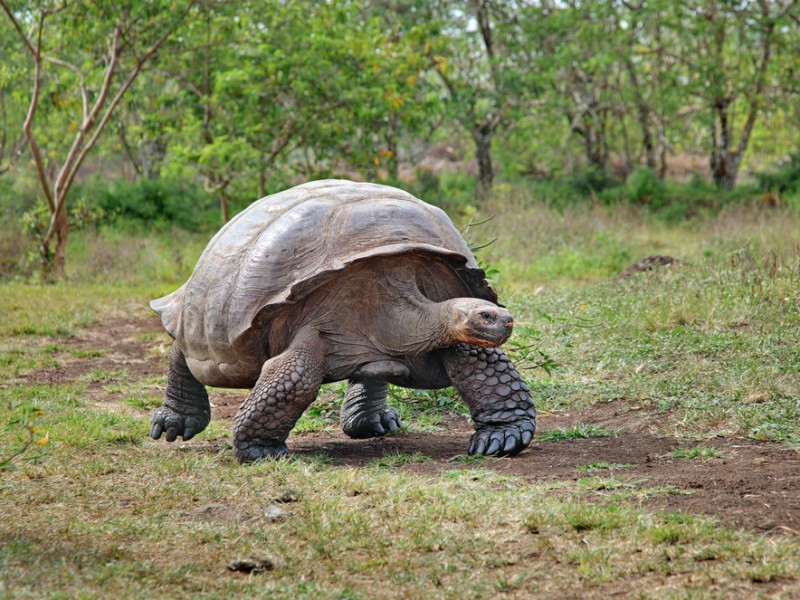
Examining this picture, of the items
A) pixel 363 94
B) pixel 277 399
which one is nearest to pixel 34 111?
pixel 363 94

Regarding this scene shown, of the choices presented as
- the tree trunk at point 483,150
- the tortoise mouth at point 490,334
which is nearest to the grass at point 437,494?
the tortoise mouth at point 490,334

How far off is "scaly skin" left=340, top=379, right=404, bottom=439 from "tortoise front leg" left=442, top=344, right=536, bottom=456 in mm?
748

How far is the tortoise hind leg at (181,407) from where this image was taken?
492cm

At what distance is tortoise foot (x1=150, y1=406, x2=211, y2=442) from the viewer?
4.90 metres

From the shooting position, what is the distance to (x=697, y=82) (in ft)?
54.8

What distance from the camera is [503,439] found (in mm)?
4172

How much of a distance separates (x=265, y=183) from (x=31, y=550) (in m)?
12.1

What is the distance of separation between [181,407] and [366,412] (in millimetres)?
974

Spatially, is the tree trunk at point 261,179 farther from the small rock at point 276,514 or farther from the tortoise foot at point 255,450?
the small rock at point 276,514

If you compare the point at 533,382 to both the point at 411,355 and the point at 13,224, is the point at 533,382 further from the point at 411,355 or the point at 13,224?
the point at 13,224

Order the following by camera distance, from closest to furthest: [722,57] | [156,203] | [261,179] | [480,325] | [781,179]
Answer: [480,325], [261,179], [722,57], [781,179], [156,203]

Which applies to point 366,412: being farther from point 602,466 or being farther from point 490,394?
point 602,466

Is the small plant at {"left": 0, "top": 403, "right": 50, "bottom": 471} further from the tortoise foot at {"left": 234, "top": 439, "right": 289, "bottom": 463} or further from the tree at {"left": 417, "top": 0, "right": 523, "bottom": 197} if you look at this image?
the tree at {"left": 417, "top": 0, "right": 523, "bottom": 197}

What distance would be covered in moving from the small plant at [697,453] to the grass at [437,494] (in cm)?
1
